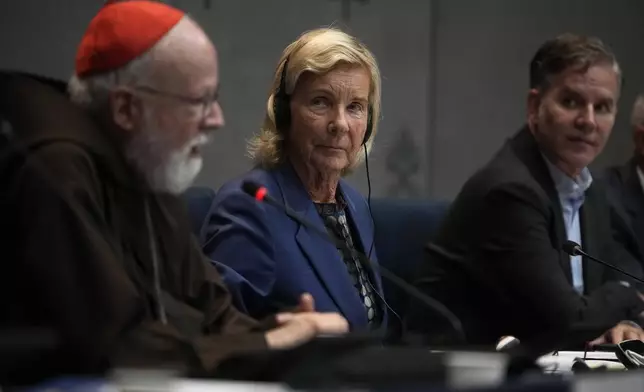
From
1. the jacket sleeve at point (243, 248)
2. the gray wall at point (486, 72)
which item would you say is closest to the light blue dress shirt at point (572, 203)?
the gray wall at point (486, 72)

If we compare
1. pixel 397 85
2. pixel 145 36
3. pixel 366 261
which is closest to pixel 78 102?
pixel 145 36

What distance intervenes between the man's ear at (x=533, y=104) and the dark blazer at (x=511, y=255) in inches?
2.3

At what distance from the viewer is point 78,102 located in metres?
1.52

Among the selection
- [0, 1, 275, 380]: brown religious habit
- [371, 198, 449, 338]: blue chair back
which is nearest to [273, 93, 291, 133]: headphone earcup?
[371, 198, 449, 338]: blue chair back

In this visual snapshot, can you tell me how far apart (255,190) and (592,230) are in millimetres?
956

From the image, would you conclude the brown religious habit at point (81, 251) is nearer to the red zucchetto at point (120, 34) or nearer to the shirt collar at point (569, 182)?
the red zucchetto at point (120, 34)

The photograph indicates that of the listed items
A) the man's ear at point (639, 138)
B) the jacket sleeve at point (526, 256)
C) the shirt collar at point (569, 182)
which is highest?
the man's ear at point (639, 138)

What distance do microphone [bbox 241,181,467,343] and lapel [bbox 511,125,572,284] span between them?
0.44 meters

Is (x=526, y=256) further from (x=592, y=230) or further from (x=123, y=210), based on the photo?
(x=123, y=210)

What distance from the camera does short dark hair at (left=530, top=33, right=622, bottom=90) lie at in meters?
2.36

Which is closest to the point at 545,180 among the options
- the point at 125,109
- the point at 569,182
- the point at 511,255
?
the point at 569,182

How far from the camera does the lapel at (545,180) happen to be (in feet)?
7.50

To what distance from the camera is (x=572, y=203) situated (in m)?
2.39

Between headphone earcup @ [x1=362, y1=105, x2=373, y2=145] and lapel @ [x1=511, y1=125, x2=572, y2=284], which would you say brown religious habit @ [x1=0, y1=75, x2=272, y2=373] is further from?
lapel @ [x1=511, y1=125, x2=572, y2=284]
